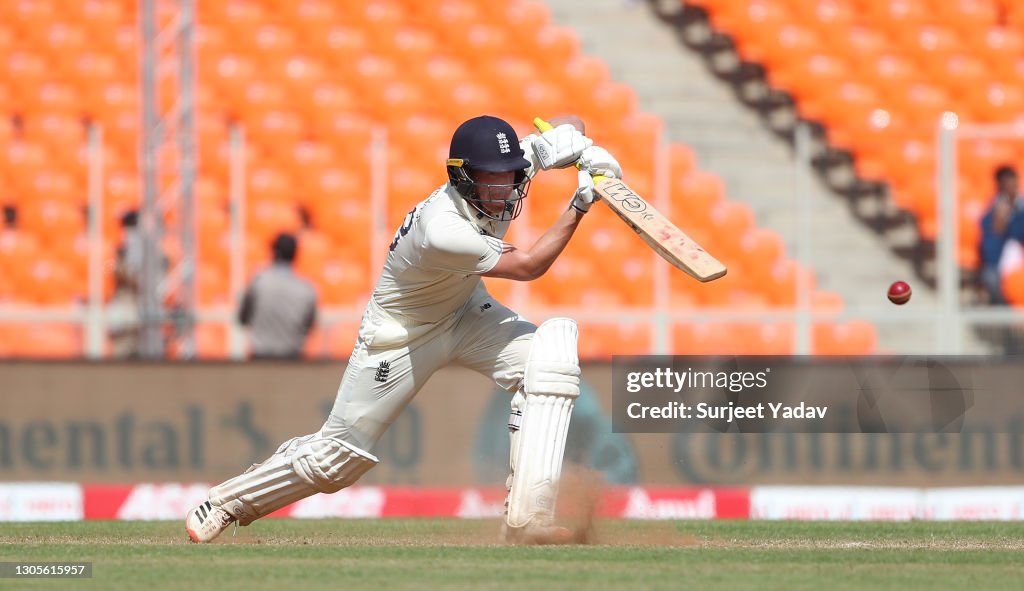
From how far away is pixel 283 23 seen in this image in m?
14.7

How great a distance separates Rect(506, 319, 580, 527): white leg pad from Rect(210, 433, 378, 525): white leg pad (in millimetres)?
708

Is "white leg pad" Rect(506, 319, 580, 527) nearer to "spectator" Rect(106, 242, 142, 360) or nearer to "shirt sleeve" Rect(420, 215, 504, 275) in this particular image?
"shirt sleeve" Rect(420, 215, 504, 275)

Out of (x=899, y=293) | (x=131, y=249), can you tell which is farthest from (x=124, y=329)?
(x=899, y=293)

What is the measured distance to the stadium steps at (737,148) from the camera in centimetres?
1102

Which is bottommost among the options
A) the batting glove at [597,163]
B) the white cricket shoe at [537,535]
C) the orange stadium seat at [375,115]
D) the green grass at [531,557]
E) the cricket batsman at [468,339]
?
the green grass at [531,557]

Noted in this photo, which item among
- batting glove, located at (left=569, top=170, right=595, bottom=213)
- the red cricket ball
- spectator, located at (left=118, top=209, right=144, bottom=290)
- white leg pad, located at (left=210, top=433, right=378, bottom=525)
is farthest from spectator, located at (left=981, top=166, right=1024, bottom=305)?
spectator, located at (left=118, top=209, right=144, bottom=290)

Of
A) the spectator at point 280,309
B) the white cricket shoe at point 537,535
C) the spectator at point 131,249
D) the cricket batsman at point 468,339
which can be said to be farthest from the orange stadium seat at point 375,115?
the white cricket shoe at point 537,535

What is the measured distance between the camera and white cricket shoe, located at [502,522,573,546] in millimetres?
6359

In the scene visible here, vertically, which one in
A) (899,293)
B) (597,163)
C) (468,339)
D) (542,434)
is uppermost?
(597,163)

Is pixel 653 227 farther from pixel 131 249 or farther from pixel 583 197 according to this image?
pixel 131 249

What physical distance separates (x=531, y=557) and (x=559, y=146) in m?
1.66

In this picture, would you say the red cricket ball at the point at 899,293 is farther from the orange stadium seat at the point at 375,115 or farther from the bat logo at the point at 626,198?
the orange stadium seat at the point at 375,115

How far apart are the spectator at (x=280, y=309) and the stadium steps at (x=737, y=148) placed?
3.07 meters

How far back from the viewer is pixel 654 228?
21.7 feet
